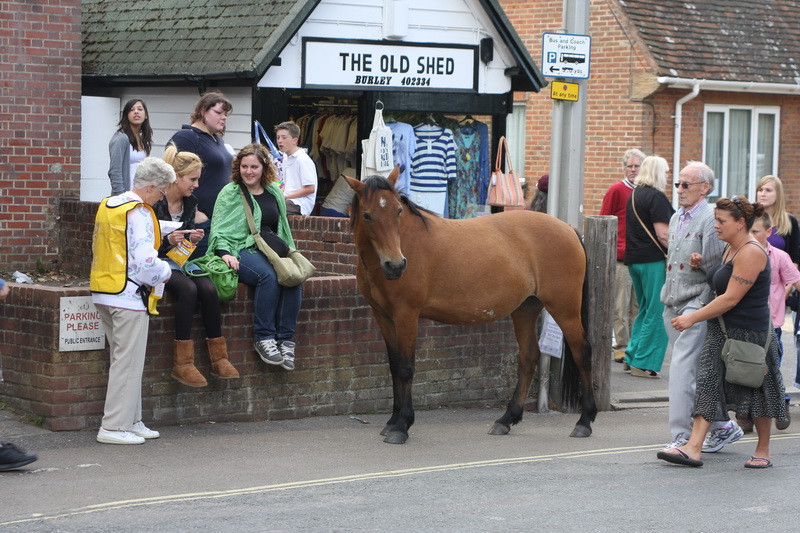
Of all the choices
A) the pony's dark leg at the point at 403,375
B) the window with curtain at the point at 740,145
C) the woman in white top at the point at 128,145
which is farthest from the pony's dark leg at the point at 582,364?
the window with curtain at the point at 740,145

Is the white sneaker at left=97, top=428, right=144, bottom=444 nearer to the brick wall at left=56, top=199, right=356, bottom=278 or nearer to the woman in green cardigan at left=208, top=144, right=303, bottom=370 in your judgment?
the woman in green cardigan at left=208, top=144, right=303, bottom=370

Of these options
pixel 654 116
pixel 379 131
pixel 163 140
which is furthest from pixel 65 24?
pixel 654 116

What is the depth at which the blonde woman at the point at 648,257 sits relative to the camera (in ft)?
41.3

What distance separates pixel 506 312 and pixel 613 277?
1.68 metres

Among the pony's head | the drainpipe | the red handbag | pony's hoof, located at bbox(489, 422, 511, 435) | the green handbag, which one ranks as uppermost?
the drainpipe

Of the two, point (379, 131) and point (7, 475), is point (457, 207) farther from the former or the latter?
point (7, 475)

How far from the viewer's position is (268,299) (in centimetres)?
934

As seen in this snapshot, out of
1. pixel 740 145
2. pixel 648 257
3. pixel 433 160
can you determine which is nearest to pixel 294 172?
pixel 433 160

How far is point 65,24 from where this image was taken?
44.7 feet

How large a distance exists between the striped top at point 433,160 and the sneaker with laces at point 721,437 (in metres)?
6.61

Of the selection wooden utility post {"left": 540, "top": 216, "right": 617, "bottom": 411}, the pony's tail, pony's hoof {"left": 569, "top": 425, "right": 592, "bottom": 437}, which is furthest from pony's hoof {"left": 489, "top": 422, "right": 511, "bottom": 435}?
wooden utility post {"left": 540, "top": 216, "right": 617, "bottom": 411}

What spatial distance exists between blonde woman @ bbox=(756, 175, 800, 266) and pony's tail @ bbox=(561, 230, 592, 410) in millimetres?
1683

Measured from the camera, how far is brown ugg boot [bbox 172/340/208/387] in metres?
8.83

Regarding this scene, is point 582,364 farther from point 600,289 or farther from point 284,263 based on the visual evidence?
point 284,263
